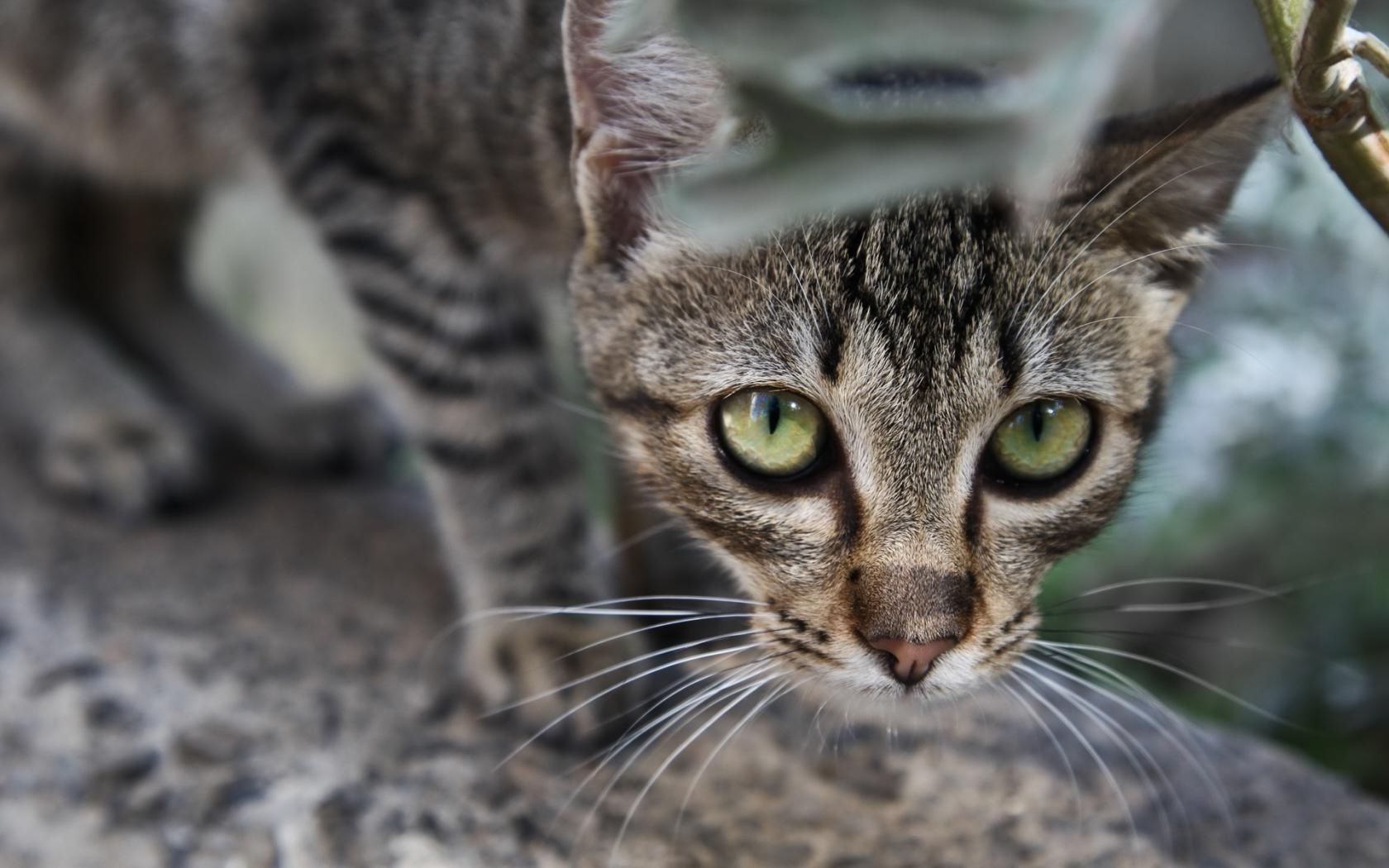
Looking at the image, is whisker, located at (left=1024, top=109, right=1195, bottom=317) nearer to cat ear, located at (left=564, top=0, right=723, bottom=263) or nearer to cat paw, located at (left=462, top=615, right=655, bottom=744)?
cat ear, located at (left=564, top=0, right=723, bottom=263)

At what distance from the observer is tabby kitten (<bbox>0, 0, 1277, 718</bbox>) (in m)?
1.10

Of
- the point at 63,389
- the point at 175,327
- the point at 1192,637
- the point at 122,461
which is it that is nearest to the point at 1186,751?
the point at 1192,637

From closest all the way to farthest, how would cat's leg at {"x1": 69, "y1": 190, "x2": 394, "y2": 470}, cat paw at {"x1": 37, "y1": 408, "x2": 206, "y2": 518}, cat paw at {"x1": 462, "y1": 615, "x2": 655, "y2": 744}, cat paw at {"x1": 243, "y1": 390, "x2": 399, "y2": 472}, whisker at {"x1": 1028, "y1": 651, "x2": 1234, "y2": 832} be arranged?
whisker at {"x1": 1028, "y1": 651, "x2": 1234, "y2": 832} < cat paw at {"x1": 462, "y1": 615, "x2": 655, "y2": 744} < cat paw at {"x1": 37, "y1": 408, "x2": 206, "y2": 518} < cat paw at {"x1": 243, "y1": 390, "x2": 399, "y2": 472} < cat's leg at {"x1": 69, "y1": 190, "x2": 394, "y2": 470}

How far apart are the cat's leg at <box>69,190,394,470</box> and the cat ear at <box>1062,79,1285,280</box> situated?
64.3 inches

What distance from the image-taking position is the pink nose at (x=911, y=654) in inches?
43.2

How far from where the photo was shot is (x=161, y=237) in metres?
2.58

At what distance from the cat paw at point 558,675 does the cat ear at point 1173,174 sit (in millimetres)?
750

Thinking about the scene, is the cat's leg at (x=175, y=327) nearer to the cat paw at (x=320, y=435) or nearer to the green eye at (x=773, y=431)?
the cat paw at (x=320, y=435)

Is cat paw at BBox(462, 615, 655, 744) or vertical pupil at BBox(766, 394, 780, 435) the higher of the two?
vertical pupil at BBox(766, 394, 780, 435)

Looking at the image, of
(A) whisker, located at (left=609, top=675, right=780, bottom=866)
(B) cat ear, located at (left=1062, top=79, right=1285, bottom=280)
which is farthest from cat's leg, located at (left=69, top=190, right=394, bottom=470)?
(B) cat ear, located at (left=1062, top=79, right=1285, bottom=280)

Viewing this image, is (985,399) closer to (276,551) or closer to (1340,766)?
(1340,766)

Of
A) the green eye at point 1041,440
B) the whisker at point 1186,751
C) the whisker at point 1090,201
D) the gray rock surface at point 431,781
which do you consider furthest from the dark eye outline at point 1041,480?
the gray rock surface at point 431,781

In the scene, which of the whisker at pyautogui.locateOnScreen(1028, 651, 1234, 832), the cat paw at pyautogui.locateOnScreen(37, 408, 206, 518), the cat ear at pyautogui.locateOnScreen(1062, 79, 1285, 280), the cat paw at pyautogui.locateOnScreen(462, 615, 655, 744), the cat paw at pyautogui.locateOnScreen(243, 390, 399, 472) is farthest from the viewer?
the cat paw at pyautogui.locateOnScreen(243, 390, 399, 472)

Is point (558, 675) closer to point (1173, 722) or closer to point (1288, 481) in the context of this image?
point (1173, 722)
